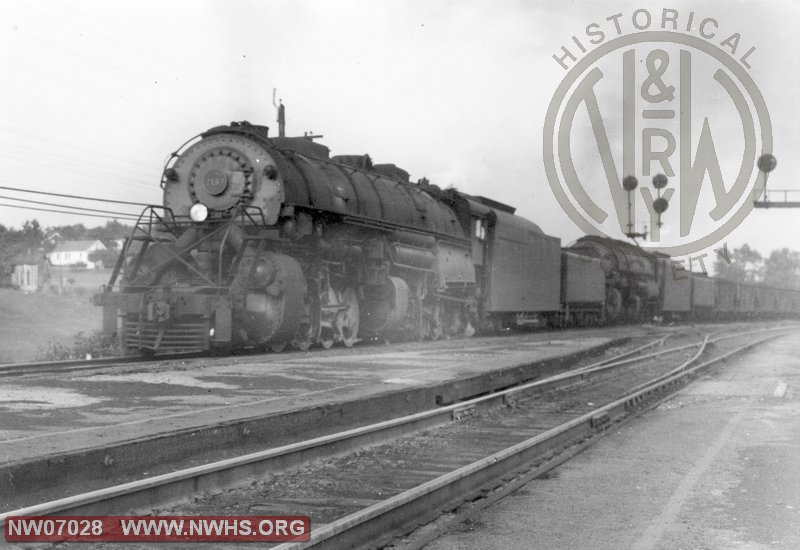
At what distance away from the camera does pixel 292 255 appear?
1554cm

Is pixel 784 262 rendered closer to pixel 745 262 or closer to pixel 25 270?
pixel 745 262

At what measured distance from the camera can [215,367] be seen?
11742 mm

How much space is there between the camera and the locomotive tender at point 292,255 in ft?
46.6

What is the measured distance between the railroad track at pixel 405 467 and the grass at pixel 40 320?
20.3 metres

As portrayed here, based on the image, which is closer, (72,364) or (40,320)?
(72,364)

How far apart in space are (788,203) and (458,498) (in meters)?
28.4

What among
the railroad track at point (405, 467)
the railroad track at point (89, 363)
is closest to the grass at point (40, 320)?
the railroad track at point (89, 363)

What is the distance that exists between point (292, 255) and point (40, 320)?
982 inches

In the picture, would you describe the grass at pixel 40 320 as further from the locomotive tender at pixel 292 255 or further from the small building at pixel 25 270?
the small building at pixel 25 270

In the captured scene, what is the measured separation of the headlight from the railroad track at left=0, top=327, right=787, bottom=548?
6.53 meters

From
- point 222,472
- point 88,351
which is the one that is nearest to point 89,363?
point 88,351

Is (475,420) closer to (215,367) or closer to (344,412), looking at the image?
(344,412)

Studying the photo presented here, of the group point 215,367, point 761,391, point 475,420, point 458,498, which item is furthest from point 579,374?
point 458,498

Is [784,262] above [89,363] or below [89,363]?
above
